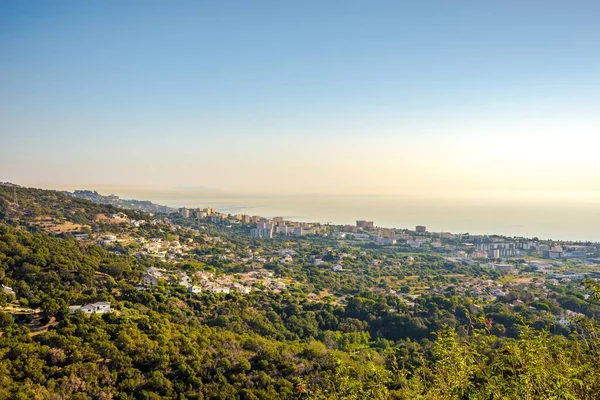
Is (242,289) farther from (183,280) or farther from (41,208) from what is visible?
(41,208)

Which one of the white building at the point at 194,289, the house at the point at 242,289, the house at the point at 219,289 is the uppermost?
the white building at the point at 194,289

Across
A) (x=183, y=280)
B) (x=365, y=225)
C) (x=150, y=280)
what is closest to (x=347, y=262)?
(x=183, y=280)

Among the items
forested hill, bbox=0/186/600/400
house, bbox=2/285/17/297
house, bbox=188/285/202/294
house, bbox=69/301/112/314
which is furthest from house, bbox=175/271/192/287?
house, bbox=2/285/17/297

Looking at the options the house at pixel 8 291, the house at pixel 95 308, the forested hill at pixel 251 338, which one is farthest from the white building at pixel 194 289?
the house at pixel 8 291

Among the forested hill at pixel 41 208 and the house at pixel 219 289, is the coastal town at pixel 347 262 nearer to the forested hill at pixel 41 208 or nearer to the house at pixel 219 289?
the house at pixel 219 289

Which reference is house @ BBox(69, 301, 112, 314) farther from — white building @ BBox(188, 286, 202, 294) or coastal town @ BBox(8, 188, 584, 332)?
white building @ BBox(188, 286, 202, 294)

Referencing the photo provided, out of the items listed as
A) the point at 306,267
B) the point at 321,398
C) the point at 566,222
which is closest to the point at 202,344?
the point at 321,398
